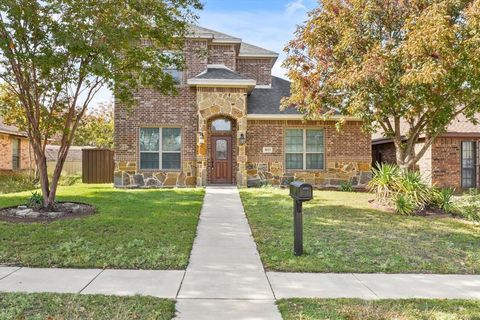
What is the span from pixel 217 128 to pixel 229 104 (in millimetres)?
1269

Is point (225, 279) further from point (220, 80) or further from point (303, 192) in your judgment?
point (220, 80)

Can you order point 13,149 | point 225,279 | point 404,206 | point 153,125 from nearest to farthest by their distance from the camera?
Result: point 225,279, point 404,206, point 153,125, point 13,149

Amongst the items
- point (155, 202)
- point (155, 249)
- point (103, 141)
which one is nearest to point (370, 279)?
point (155, 249)

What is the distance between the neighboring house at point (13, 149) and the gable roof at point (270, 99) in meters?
13.3

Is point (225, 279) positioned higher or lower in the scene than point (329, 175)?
lower

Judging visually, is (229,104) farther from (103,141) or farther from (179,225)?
(103,141)

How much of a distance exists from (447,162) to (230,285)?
Answer: 14979 millimetres

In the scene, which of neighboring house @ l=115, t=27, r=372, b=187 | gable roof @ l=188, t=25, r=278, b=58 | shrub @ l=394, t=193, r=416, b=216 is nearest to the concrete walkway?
shrub @ l=394, t=193, r=416, b=216

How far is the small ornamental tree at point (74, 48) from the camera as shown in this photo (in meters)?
8.11

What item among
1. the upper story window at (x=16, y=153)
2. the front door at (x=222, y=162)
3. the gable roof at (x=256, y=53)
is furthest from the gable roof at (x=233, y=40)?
the upper story window at (x=16, y=153)

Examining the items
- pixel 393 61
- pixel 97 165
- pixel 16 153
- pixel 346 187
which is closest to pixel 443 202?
pixel 393 61

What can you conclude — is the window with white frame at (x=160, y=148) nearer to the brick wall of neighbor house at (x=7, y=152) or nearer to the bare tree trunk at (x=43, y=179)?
the bare tree trunk at (x=43, y=179)

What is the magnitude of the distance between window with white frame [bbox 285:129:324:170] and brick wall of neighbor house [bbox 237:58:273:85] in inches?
131

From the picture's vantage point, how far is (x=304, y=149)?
16.4m
